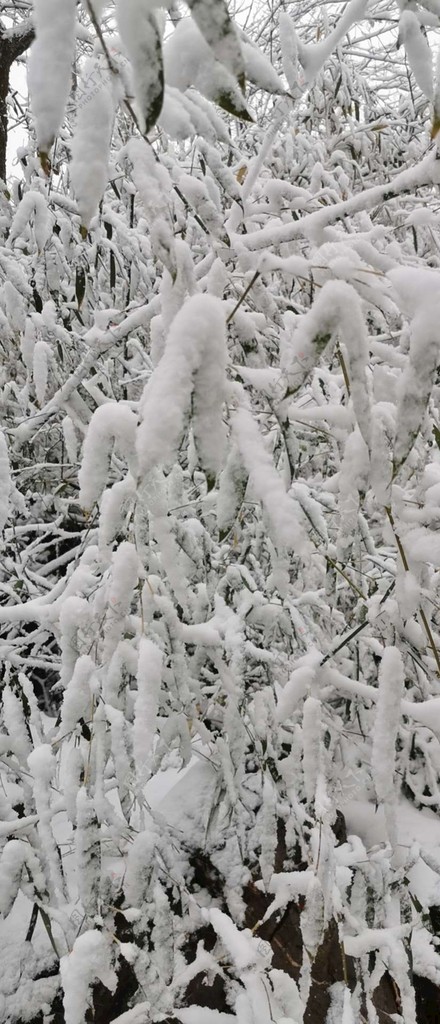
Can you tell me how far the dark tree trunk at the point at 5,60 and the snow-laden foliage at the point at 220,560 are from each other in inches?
42.6

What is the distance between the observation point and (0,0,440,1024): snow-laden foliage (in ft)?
2.17

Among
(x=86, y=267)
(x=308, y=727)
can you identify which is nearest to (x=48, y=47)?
(x=308, y=727)

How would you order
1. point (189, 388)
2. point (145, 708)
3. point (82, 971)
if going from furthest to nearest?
point (82, 971) < point (145, 708) < point (189, 388)

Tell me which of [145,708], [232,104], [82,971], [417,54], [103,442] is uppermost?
[417,54]

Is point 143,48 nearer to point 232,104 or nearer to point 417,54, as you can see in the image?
point 232,104

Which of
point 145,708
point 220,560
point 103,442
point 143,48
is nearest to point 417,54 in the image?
point 143,48

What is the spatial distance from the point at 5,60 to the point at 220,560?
3727 mm

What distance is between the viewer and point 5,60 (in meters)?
3.90

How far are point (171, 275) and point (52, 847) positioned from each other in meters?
1.33

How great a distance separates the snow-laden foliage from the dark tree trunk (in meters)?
1.08

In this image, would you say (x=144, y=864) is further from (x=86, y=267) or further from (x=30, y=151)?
(x=30, y=151)

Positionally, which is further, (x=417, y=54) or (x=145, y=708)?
(x=145, y=708)

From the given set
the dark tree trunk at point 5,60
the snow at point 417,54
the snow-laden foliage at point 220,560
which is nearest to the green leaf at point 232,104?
the snow-laden foliage at point 220,560

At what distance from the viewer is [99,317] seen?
5.76 feet
